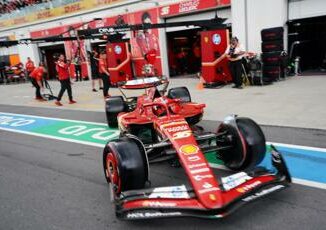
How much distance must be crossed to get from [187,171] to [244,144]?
944mm

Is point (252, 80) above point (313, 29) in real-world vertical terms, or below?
below

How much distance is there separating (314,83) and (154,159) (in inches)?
312

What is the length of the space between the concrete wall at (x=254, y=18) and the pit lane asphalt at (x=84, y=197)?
788cm

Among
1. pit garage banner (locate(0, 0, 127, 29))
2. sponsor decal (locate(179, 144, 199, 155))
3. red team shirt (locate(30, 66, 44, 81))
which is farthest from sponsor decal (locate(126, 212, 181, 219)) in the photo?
pit garage banner (locate(0, 0, 127, 29))

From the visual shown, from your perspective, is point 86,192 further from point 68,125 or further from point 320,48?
point 320,48

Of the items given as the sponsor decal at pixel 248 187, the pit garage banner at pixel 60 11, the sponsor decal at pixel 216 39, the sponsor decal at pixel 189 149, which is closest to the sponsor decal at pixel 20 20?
the pit garage banner at pixel 60 11

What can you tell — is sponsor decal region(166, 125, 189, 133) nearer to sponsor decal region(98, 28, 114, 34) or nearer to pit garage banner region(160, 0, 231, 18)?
sponsor decal region(98, 28, 114, 34)

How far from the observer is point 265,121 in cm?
659

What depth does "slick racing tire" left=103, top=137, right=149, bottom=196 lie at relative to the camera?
11.3 feet

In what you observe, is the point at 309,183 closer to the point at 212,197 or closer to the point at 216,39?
the point at 212,197

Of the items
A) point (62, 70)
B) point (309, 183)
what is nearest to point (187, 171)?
point (309, 183)

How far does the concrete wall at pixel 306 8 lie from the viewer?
12.0 m

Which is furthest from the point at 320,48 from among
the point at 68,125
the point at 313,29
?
the point at 68,125

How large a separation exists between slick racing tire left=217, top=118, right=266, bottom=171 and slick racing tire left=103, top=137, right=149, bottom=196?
1.08 metres
